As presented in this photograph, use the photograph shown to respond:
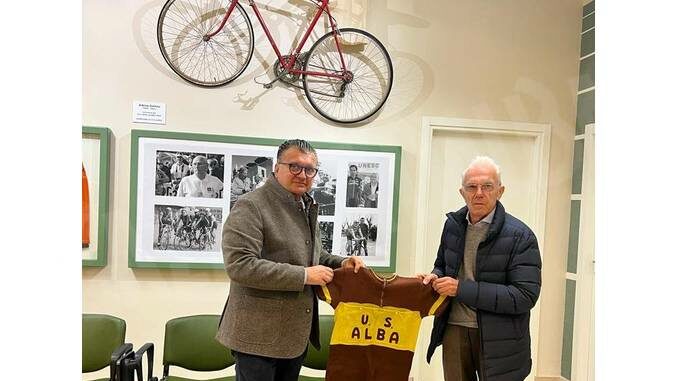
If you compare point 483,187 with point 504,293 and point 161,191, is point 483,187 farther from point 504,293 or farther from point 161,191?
point 161,191

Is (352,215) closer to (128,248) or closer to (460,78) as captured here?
(460,78)

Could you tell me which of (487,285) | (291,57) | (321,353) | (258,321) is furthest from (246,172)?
(487,285)

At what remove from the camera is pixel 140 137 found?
227 centimetres

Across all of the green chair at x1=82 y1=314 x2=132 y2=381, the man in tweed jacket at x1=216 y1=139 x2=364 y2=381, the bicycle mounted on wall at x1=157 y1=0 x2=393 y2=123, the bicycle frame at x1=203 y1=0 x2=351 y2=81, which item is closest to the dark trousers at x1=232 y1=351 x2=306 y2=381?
the man in tweed jacket at x1=216 y1=139 x2=364 y2=381

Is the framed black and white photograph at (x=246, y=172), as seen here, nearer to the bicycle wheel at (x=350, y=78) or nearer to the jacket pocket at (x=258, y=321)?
the bicycle wheel at (x=350, y=78)

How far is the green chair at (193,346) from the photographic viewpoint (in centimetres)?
198

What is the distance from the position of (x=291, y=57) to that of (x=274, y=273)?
1369 mm

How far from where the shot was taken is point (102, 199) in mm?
2260

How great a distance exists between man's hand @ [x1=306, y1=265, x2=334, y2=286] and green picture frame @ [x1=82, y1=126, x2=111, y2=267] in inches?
53.1

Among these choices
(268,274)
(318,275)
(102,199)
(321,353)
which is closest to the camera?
(268,274)

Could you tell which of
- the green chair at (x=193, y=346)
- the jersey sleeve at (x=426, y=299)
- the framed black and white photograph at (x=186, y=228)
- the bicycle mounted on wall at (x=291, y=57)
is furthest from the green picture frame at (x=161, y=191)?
the jersey sleeve at (x=426, y=299)

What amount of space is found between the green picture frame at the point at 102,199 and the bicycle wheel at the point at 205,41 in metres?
0.50
